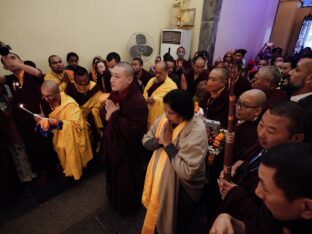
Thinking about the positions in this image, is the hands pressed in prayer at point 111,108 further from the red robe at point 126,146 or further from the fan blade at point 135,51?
the fan blade at point 135,51

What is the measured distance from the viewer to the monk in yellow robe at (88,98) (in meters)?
3.14

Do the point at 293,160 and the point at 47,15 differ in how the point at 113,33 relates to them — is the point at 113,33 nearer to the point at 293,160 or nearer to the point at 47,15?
the point at 47,15

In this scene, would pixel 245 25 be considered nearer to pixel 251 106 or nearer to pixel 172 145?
pixel 251 106

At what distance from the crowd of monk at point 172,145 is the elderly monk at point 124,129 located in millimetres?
11

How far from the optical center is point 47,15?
12.6ft

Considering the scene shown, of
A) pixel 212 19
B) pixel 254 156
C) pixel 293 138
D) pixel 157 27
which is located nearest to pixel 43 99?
pixel 254 156

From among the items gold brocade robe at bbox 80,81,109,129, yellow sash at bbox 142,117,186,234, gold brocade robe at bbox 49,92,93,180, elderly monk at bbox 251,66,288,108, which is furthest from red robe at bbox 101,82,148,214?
elderly monk at bbox 251,66,288,108

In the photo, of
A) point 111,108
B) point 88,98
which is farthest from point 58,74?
point 111,108

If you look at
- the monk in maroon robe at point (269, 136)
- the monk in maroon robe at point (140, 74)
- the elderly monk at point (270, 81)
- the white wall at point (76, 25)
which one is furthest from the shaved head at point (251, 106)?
the white wall at point (76, 25)

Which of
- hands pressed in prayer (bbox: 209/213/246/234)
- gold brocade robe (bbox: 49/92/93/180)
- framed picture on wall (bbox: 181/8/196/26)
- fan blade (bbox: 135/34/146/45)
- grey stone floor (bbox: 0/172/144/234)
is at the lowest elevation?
grey stone floor (bbox: 0/172/144/234)

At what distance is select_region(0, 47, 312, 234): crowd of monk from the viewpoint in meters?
0.88

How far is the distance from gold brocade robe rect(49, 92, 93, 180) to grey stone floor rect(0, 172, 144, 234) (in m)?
0.35

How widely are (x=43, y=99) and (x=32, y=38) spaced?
1.88 m

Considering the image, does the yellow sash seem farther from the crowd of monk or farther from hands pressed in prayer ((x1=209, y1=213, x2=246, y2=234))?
hands pressed in prayer ((x1=209, y1=213, x2=246, y2=234))
